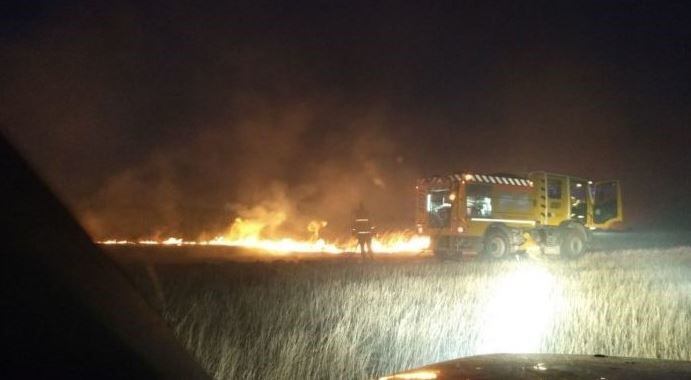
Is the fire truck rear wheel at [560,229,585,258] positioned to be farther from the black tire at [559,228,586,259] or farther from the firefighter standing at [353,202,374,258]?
the firefighter standing at [353,202,374,258]

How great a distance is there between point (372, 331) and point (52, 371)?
6223mm

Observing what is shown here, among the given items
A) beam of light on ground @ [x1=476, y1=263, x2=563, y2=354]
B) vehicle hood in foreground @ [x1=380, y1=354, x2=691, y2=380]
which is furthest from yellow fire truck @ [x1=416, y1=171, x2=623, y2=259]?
vehicle hood in foreground @ [x1=380, y1=354, x2=691, y2=380]

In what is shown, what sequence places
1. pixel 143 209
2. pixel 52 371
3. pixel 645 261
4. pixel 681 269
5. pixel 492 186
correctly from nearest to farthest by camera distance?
1. pixel 52 371
2. pixel 681 269
3. pixel 645 261
4. pixel 492 186
5. pixel 143 209

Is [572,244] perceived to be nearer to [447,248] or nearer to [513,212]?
[513,212]

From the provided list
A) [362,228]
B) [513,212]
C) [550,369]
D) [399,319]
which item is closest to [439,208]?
[513,212]

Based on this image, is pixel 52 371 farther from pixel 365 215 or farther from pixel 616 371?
pixel 365 215

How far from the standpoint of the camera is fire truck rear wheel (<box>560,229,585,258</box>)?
994 inches

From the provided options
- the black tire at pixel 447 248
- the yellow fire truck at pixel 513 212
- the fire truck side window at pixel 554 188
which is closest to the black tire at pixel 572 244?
the yellow fire truck at pixel 513 212

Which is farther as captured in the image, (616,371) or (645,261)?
(645,261)

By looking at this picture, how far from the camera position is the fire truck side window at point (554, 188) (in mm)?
25984

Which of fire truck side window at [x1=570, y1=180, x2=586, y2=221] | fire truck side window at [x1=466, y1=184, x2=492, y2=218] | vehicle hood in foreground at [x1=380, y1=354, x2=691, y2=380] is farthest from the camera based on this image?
fire truck side window at [x1=570, y1=180, x2=586, y2=221]

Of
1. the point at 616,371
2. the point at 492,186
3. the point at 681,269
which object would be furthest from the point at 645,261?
the point at 616,371

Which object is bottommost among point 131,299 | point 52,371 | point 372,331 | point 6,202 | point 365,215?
point 372,331

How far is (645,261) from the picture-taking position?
2127cm
